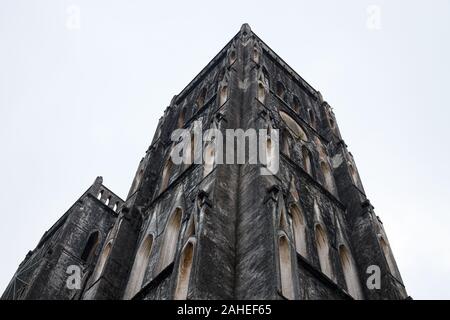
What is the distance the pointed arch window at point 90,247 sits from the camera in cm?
2148

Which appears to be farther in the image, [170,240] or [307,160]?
[307,160]

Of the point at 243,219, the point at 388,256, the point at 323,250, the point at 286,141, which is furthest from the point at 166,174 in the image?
the point at 388,256

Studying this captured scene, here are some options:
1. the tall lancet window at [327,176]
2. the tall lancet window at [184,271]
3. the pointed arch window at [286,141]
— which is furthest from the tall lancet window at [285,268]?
the tall lancet window at [327,176]

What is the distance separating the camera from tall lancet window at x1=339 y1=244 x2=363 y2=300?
49.1 ft

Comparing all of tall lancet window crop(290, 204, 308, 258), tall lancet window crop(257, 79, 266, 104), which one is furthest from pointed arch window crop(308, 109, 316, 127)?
tall lancet window crop(290, 204, 308, 258)

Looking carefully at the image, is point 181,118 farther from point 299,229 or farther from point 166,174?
point 299,229

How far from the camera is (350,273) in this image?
15.7 m

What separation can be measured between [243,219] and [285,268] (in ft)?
6.37

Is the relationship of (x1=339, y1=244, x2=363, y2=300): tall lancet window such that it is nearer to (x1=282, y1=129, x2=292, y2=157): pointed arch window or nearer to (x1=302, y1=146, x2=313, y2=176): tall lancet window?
(x1=302, y1=146, x2=313, y2=176): tall lancet window

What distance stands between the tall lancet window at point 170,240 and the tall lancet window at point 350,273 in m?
4.51

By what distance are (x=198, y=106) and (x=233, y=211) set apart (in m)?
11.7

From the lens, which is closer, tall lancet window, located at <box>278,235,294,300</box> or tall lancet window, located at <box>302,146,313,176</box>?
tall lancet window, located at <box>278,235,294,300</box>

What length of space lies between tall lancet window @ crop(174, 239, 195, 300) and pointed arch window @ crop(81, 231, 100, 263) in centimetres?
1025

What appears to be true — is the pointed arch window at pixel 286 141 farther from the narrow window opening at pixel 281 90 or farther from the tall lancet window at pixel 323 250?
the narrow window opening at pixel 281 90
